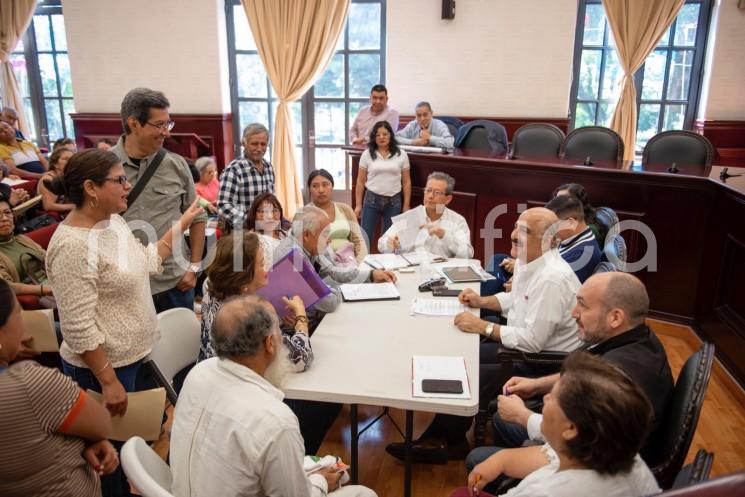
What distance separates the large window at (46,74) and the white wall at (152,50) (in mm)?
632

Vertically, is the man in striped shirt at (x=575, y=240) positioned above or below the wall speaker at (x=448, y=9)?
below

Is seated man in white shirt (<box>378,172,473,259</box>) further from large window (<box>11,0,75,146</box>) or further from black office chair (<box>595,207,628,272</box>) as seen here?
large window (<box>11,0,75,146</box>)

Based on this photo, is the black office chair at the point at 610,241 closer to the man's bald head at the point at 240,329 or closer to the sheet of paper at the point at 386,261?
the sheet of paper at the point at 386,261

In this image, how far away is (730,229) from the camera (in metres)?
3.41

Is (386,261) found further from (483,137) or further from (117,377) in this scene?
(483,137)

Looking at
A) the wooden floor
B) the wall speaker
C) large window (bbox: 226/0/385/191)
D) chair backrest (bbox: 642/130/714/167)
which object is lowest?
the wooden floor

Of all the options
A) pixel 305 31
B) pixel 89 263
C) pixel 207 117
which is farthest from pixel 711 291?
pixel 207 117

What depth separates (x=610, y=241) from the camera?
2.87 meters

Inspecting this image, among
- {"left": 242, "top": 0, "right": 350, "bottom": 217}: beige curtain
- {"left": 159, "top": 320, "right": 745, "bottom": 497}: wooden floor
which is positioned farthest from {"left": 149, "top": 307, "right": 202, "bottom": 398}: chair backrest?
{"left": 242, "top": 0, "right": 350, "bottom": 217}: beige curtain

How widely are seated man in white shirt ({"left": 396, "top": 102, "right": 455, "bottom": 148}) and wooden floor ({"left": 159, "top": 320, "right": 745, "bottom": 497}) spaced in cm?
292

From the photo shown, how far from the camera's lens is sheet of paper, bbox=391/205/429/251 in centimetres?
368

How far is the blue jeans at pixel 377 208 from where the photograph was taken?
15.7 feet

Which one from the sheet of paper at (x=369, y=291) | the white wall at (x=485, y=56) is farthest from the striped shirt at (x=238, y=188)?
the white wall at (x=485, y=56)

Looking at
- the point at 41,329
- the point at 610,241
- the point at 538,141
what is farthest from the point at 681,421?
the point at 538,141
